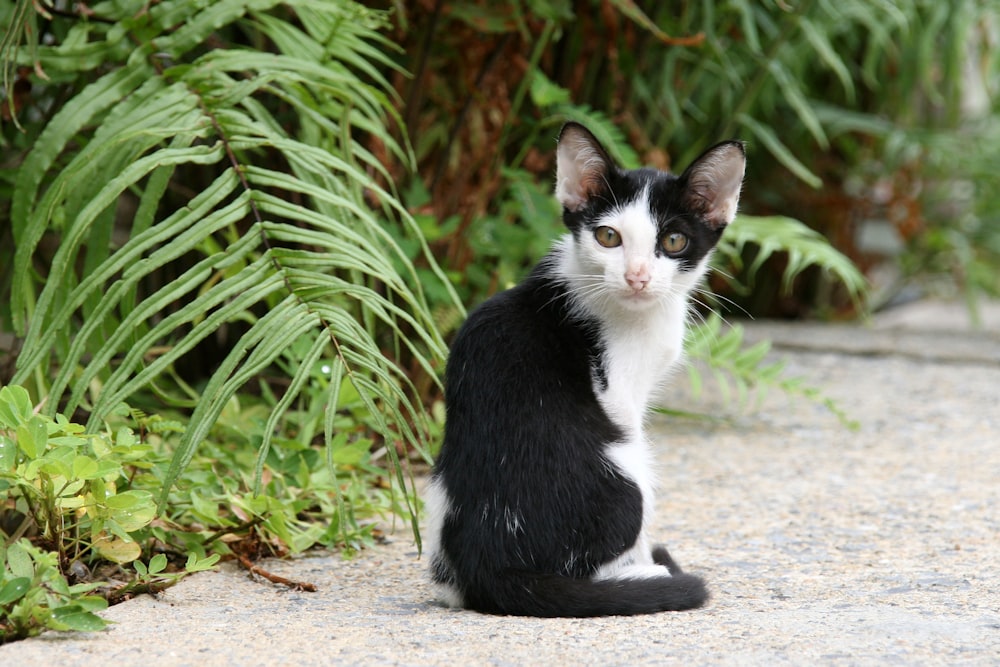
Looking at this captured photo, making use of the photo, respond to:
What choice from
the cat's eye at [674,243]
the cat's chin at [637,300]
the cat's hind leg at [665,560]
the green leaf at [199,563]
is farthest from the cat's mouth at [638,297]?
the green leaf at [199,563]

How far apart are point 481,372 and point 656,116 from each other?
7.67ft

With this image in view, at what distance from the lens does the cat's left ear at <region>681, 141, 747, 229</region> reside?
96.2 inches

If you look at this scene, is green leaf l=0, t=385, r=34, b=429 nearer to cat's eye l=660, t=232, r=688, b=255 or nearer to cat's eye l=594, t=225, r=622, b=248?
cat's eye l=594, t=225, r=622, b=248

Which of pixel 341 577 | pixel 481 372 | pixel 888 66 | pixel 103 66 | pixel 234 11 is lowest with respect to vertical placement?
pixel 341 577

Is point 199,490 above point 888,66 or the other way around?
the other way around

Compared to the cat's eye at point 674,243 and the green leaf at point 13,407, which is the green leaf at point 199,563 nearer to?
the green leaf at point 13,407

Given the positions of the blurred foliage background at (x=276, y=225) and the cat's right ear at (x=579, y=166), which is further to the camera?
the cat's right ear at (x=579, y=166)

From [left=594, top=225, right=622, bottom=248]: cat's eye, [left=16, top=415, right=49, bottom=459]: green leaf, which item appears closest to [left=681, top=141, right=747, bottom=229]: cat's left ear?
[left=594, top=225, right=622, bottom=248]: cat's eye

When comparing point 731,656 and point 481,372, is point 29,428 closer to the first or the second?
point 481,372

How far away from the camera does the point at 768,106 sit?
15.9 feet

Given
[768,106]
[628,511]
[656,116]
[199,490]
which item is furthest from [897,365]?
[199,490]

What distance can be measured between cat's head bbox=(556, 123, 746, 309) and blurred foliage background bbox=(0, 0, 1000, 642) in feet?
0.93

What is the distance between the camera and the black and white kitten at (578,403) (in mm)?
2209

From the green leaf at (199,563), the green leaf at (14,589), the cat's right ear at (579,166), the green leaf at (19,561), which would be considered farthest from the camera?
the cat's right ear at (579,166)
